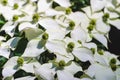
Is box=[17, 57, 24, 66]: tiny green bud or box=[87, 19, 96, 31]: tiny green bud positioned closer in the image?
box=[17, 57, 24, 66]: tiny green bud

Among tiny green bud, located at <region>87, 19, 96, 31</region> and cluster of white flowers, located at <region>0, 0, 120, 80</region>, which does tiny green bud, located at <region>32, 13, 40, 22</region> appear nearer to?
cluster of white flowers, located at <region>0, 0, 120, 80</region>

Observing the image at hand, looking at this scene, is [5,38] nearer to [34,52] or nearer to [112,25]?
[34,52]

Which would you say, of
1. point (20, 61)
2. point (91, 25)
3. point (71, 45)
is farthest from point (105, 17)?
point (20, 61)

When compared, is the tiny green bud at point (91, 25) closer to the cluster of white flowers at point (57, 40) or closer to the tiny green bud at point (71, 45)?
the cluster of white flowers at point (57, 40)

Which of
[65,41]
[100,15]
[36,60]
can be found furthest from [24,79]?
[100,15]

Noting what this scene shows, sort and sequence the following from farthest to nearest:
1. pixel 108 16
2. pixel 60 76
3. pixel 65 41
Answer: pixel 108 16 → pixel 65 41 → pixel 60 76

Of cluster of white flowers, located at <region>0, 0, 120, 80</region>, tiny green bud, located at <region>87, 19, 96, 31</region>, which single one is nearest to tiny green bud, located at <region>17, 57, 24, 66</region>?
cluster of white flowers, located at <region>0, 0, 120, 80</region>

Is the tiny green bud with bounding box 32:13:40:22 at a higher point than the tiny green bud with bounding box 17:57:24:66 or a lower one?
higher

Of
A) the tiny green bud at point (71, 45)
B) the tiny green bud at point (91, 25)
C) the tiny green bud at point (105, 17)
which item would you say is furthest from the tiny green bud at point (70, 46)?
the tiny green bud at point (105, 17)

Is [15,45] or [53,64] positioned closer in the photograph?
[53,64]
